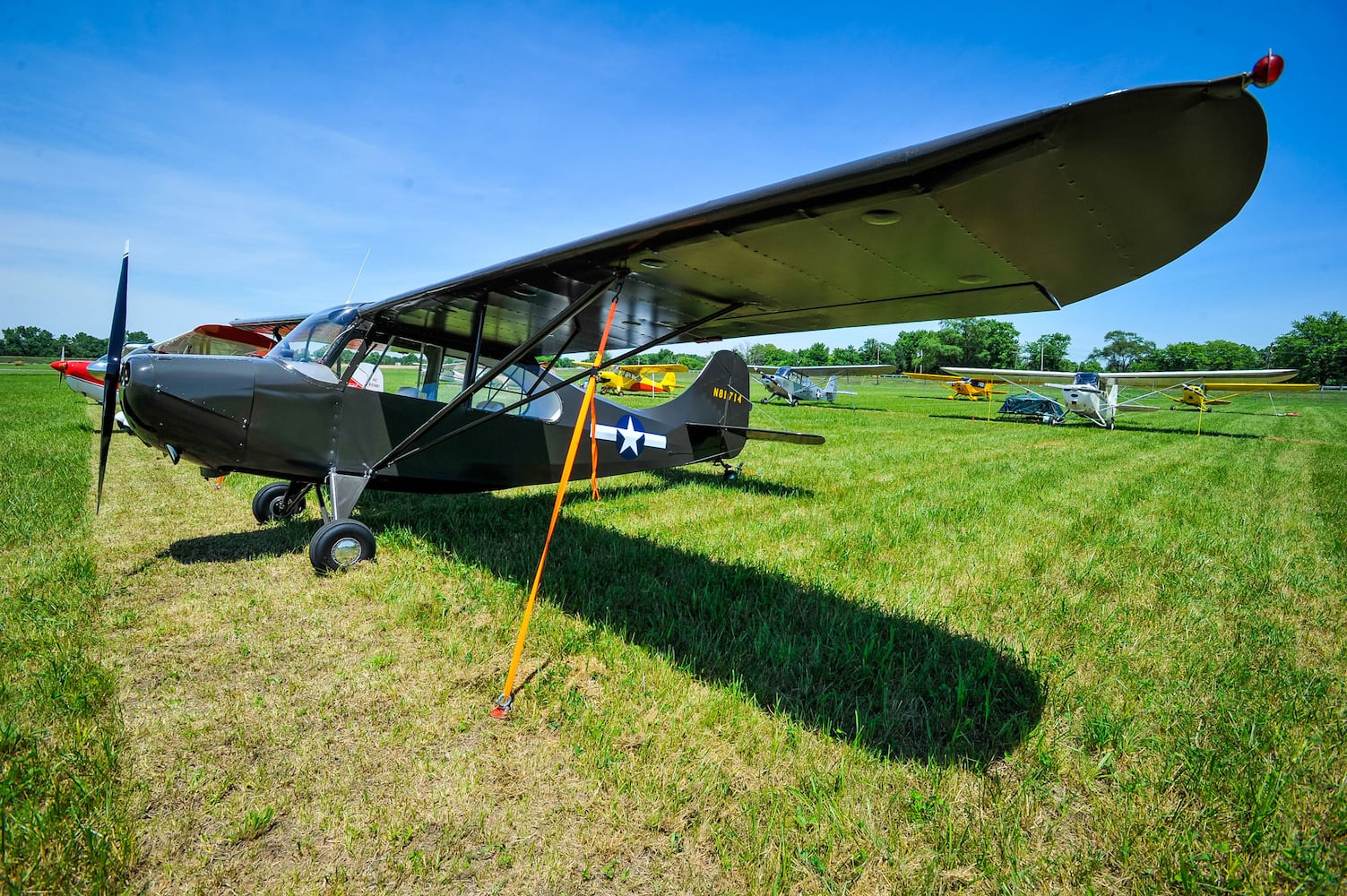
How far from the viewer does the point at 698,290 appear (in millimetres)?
3750

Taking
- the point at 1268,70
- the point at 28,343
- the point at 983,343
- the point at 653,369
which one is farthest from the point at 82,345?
the point at 983,343

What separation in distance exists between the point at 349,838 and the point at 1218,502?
10.4m

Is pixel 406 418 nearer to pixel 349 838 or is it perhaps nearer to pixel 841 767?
pixel 349 838

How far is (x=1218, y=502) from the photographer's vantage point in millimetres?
7812

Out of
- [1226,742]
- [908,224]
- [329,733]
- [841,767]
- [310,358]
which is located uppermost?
[908,224]

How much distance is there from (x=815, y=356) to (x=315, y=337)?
443 ft

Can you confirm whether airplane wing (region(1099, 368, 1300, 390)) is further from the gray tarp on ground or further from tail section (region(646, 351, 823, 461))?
tail section (region(646, 351, 823, 461))

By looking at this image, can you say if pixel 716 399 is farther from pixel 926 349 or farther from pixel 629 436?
pixel 926 349

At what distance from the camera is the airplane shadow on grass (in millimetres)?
2719

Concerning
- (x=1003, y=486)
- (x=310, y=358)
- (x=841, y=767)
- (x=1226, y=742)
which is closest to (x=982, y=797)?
(x=841, y=767)

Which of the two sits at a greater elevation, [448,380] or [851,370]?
[851,370]

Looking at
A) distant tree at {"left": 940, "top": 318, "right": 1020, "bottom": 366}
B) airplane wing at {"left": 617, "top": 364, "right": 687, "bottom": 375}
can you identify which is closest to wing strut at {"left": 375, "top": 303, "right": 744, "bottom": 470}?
airplane wing at {"left": 617, "top": 364, "right": 687, "bottom": 375}

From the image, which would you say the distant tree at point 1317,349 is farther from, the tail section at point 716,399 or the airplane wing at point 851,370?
the tail section at point 716,399

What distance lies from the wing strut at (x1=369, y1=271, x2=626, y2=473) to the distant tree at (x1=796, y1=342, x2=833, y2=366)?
124 m
